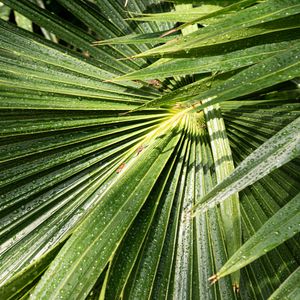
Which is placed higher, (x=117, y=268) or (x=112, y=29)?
(x=112, y=29)

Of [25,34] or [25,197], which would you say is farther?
[25,34]

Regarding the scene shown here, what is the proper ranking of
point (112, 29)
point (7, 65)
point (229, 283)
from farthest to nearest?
point (112, 29)
point (7, 65)
point (229, 283)

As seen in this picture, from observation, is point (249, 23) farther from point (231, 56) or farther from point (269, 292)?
point (269, 292)

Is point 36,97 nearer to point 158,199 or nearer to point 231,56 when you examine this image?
point 158,199

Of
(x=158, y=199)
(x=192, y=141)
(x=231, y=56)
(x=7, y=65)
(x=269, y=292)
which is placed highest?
(x=7, y=65)

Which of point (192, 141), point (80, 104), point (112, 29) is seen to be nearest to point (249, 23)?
point (192, 141)

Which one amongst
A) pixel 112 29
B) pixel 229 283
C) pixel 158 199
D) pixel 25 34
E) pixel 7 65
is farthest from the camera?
pixel 112 29
